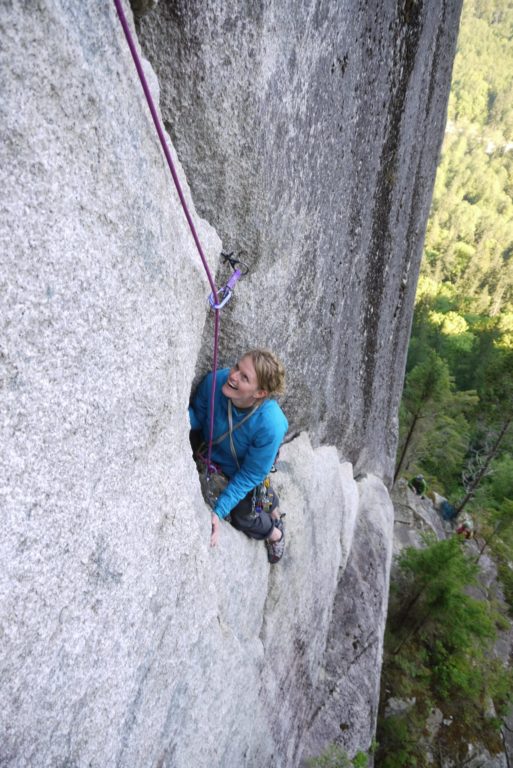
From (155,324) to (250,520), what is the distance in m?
2.39

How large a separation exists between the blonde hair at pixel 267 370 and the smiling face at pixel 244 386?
0.10 ft

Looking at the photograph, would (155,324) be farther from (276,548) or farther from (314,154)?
(276,548)

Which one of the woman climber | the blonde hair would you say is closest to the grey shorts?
the woman climber

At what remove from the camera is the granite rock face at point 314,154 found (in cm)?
278

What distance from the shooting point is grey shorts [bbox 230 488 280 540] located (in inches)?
157

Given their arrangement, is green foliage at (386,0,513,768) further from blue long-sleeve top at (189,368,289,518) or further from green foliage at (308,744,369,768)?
blue long-sleeve top at (189,368,289,518)

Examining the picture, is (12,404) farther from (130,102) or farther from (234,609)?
(234,609)

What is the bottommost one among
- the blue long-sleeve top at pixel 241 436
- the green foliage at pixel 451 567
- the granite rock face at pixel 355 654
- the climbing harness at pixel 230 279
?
the green foliage at pixel 451 567

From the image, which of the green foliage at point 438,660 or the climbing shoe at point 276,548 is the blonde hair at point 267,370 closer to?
the climbing shoe at point 276,548

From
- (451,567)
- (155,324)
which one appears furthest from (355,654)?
(155,324)

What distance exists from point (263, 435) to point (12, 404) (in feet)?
6.28

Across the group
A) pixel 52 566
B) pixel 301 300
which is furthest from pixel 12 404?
pixel 301 300

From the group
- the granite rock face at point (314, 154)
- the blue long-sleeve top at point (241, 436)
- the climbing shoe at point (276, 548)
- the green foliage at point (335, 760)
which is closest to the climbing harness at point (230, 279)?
the granite rock face at point (314, 154)

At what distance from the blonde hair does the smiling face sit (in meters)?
0.03
